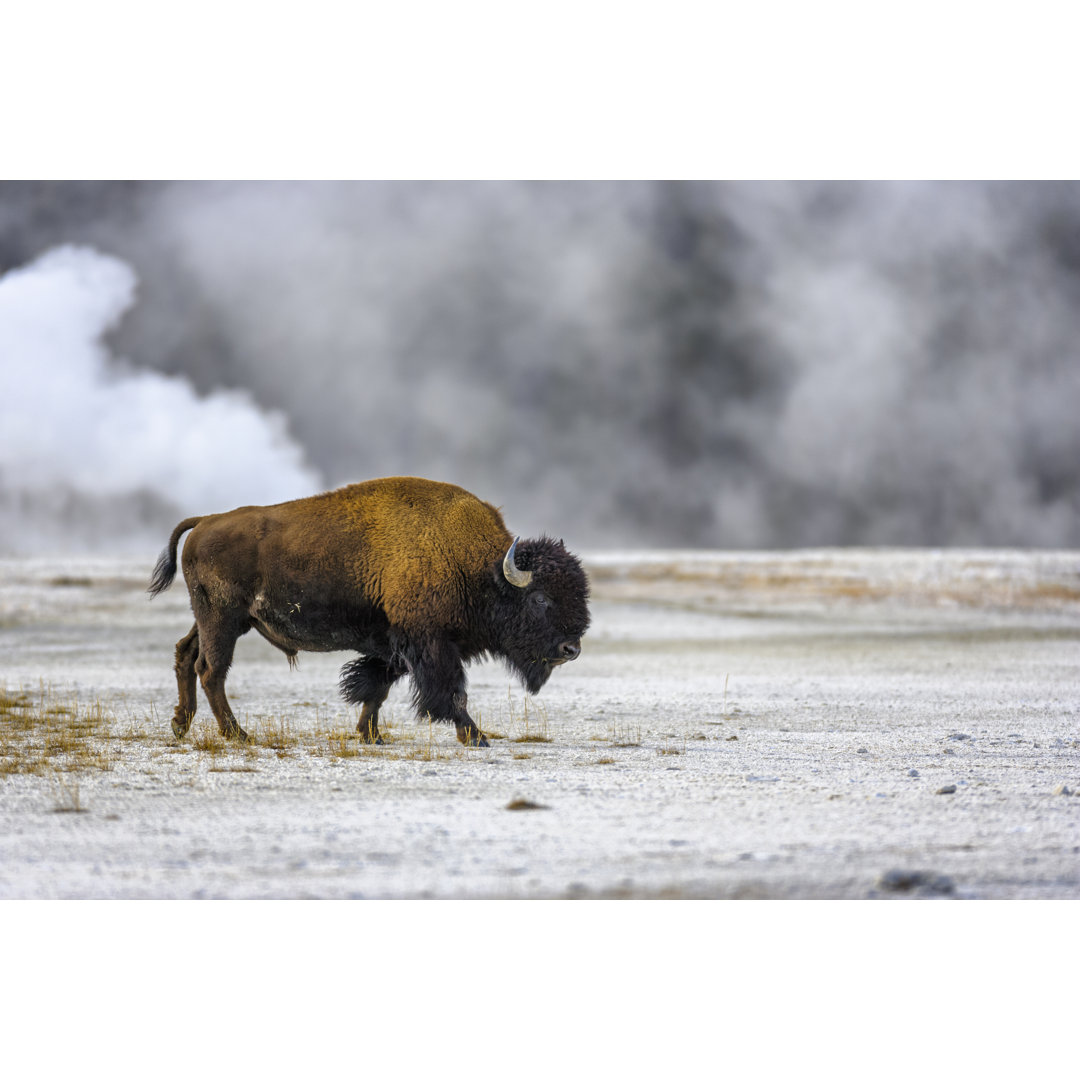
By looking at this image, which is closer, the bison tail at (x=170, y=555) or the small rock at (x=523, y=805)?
the small rock at (x=523, y=805)

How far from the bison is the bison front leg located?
0.01 m

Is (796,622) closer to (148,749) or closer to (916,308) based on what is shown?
(916,308)

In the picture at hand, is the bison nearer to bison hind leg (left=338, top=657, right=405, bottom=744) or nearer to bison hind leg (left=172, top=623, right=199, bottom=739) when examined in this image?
bison hind leg (left=172, top=623, right=199, bottom=739)

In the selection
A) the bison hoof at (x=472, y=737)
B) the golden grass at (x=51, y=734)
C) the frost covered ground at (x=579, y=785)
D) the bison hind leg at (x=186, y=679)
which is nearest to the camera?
the frost covered ground at (x=579, y=785)

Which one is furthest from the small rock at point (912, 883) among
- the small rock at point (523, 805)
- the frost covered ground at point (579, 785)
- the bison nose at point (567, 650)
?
the bison nose at point (567, 650)

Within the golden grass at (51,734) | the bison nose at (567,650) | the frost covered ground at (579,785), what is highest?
the bison nose at (567,650)

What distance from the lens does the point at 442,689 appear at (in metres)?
8.43

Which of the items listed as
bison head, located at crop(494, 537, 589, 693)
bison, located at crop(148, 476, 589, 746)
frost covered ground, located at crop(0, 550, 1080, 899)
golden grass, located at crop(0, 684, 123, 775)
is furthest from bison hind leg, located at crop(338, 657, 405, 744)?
golden grass, located at crop(0, 684, 123, 775)

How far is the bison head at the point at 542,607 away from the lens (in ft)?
28.3

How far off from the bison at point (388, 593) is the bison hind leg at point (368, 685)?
0.55 feet

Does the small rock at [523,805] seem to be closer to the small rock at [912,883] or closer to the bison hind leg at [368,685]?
the small rock at [912,883]

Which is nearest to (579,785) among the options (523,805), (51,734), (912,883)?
(523,805)

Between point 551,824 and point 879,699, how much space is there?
282 inches

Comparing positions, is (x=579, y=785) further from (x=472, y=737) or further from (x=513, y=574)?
(x=513, y=574)
